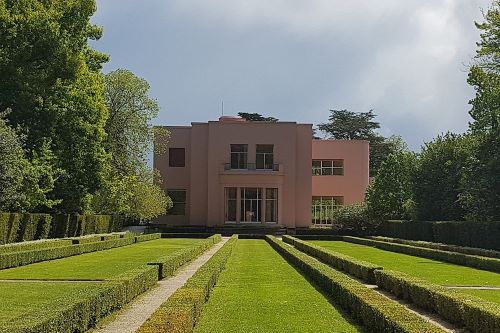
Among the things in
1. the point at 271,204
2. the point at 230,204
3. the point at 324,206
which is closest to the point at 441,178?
the point at 271,204

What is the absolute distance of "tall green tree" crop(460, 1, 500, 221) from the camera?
30.8m

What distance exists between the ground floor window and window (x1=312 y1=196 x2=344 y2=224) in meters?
7.24

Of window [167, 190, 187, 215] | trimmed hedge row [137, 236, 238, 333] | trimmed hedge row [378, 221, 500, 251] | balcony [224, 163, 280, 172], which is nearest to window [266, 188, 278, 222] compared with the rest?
balcony [224, 163, 280, 172]

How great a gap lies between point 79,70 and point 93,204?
12.2m

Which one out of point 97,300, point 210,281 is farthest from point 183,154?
point 97,300

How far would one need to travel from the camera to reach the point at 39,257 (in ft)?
75.4

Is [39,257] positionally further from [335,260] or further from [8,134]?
[335,260]

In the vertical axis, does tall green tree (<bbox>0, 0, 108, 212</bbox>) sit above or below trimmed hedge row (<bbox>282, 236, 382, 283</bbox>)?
above

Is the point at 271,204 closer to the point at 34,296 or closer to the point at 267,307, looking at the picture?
the point at 34,296

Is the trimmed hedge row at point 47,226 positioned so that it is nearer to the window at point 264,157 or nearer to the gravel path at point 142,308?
the gravel path at point 142,308

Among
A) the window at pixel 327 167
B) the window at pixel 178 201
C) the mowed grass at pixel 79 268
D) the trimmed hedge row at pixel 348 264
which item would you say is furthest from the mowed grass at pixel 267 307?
the window at pixel 327 167

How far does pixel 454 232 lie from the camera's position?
32.3 meters

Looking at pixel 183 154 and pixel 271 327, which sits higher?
pixel 183 154

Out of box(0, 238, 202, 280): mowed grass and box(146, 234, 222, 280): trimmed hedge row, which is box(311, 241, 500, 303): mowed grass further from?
box(0, 238, 202, 280): mowed grass
